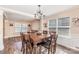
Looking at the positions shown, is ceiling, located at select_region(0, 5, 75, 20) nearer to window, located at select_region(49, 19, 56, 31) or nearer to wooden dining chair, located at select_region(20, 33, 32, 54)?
window, located at select_region(49, 19, 56, 31)

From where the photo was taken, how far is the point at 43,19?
224cm

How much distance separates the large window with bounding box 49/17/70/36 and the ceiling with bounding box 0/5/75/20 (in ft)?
0.60

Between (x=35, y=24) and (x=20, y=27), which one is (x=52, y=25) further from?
(x=20, y=27)

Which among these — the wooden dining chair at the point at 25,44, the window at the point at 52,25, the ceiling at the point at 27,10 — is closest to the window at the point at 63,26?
the window at the point at 52,25

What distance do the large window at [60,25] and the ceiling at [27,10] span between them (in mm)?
184

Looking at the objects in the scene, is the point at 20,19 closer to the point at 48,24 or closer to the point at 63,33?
the point at 48,24

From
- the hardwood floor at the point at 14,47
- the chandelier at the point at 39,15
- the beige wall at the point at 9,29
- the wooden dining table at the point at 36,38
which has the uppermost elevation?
the chandelier at the point at 39,15

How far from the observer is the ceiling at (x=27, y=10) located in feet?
7.12

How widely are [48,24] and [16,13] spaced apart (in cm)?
68

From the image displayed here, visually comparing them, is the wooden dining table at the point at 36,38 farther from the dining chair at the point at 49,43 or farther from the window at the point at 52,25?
the window at the point at 52,25

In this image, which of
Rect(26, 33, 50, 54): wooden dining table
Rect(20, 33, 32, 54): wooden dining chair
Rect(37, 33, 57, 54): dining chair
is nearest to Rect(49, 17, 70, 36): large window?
Rect(37, 33, 57, 54): dining chair

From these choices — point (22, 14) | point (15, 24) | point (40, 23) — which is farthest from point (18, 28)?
point (40, 23)

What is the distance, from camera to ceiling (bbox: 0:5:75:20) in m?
2.17

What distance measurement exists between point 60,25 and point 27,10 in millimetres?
730
